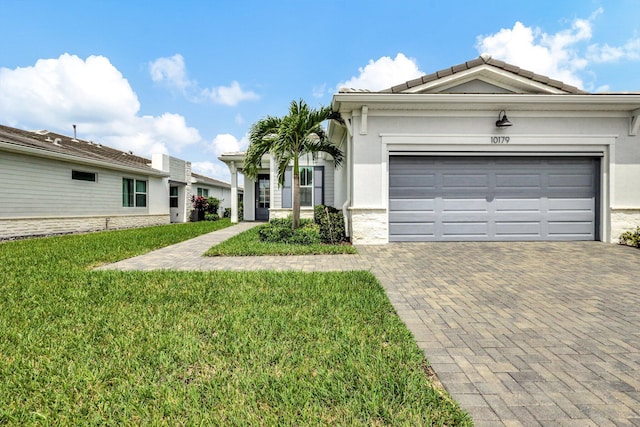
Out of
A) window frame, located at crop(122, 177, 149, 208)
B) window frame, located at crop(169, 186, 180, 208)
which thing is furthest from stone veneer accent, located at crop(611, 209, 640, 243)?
window frame, located at crop(169, 186, 180, 208)

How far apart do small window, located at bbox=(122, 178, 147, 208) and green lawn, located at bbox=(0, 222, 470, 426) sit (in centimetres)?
1263

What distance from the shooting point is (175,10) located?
364 inches

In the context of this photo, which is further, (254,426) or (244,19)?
(244,19)

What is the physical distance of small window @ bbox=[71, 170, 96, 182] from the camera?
41.3 ft

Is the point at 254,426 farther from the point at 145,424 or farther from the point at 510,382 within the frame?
the point at 510,382

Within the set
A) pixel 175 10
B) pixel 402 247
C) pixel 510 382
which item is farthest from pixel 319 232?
pixel 175 10

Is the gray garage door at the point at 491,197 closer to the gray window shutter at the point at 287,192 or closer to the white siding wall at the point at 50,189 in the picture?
the gray window shutter at the point at 287,192

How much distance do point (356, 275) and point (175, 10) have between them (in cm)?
1003

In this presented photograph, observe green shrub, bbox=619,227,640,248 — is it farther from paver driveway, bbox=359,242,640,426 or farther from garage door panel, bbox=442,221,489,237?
garage door panel, bbox=442,221,489,237

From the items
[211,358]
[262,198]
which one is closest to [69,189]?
[262,198]

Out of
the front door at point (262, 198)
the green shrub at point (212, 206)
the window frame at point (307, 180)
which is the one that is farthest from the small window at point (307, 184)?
the green shrub at point (212, 206)

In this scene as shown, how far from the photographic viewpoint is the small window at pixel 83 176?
12594mm

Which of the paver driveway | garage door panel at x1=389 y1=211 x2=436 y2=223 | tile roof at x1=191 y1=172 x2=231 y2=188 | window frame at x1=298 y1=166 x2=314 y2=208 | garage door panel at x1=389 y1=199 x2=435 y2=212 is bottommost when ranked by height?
the paver driveway

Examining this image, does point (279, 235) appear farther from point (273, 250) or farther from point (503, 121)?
point (503, 121)
